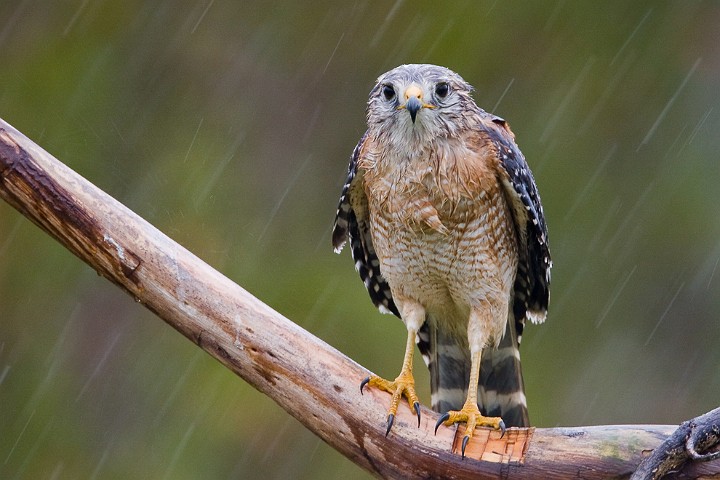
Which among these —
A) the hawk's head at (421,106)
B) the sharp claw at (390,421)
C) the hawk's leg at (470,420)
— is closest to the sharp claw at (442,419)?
the hawk's leg at (470,420)

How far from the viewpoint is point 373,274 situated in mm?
4402

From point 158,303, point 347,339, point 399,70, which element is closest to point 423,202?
point 399,70

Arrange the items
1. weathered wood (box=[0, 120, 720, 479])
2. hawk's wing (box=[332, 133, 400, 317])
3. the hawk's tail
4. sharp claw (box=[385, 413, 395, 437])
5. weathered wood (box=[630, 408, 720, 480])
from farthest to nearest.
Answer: the hawk's tail, hawk's wing (box=[332, 133, 400, 317]), sharp claw (box=[385, 413, 395, 437]), weathered wood (box=[0, 120, 720, 479]), weathered wood (box=[630, 408, 720, 480])

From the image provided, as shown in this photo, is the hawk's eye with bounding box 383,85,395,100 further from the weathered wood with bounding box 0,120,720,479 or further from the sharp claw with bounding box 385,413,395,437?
the sharp claw with bounding box 385,413,395,437

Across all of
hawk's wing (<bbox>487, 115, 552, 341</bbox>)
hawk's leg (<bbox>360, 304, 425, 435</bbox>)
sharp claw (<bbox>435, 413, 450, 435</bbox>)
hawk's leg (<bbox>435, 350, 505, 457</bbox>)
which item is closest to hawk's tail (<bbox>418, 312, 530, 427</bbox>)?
hawk's wing (<bbox>487, 115, 552, 341</bbox>)

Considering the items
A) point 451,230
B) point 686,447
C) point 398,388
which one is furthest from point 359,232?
point 686,447

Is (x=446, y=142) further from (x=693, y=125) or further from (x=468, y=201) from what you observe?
(x=693, y=125)

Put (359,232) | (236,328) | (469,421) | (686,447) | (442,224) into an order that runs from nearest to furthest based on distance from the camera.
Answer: (686,447) < (236,328) < (469,421) < (442,224) < (359,232)

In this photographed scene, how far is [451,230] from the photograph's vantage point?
12.5 ft

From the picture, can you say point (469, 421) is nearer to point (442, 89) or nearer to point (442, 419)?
point (442, 419)

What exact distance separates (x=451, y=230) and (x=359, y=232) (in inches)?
23.8

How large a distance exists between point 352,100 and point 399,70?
4298mm

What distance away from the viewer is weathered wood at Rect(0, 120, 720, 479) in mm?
3176

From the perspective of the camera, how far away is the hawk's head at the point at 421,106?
146 inches
